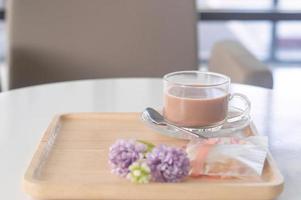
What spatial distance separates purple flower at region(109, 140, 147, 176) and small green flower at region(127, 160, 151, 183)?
13 mm

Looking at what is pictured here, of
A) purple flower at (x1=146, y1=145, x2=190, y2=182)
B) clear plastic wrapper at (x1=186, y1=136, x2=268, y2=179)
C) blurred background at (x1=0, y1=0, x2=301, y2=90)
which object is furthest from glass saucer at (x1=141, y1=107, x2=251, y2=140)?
blurred background at (x1=0, y1=0, x2=301, y2=90)

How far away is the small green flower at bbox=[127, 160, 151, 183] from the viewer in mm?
783

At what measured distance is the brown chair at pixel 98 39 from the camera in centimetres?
200

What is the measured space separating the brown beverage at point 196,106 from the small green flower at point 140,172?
278mm

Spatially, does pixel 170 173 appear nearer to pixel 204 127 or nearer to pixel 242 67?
pixel 204 127

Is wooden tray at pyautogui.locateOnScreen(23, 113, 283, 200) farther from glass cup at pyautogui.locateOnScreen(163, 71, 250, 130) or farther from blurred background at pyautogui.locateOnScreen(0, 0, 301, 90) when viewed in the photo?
blurred background at pyautogui.locateOnScreen(0, 0, 301, 90)

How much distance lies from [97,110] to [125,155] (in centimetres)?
48

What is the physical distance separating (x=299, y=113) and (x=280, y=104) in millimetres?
71

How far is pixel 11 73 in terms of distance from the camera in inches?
77.8

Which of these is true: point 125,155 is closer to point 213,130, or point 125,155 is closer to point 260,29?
point 213,130

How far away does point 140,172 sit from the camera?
2.57 ft

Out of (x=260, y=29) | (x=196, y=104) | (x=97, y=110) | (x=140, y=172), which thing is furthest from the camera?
(x=260, y=29)

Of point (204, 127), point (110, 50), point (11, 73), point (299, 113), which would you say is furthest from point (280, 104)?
point (11, 73)

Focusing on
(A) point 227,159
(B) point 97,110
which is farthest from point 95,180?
(B) point 97,110
